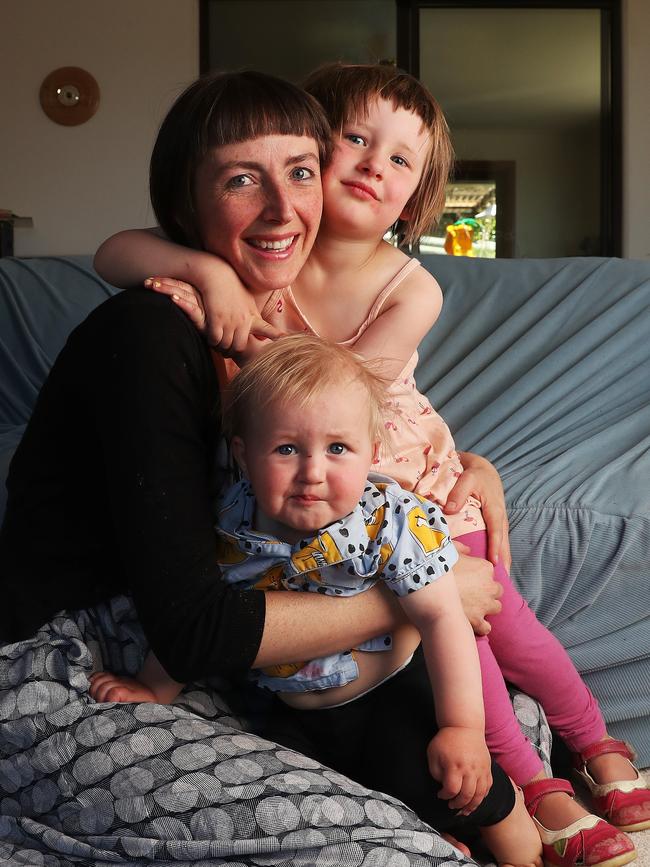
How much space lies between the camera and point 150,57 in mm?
6555

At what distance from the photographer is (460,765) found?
118 centimetres

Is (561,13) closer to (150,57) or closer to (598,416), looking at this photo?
(150,57)

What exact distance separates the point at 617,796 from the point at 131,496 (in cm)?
92

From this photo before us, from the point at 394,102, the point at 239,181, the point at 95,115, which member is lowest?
the point at 239,181

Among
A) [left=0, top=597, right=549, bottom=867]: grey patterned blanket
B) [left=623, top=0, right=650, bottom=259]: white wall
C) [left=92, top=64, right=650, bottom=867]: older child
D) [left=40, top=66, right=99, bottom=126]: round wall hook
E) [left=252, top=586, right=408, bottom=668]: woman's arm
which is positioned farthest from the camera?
[left=623, top=0, right=650, bottom=259]: white wall

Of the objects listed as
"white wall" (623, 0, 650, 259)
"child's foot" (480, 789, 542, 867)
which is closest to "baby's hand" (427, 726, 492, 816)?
"child's foot" (480, 789, 542, 867)

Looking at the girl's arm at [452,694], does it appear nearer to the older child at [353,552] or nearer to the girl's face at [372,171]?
the older child at [353,552]

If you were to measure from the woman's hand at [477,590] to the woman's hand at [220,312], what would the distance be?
1.29 ft

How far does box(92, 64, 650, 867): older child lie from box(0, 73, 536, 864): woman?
0.55 feet

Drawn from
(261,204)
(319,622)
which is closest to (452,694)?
(319,622)

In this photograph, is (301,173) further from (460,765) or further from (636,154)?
(636,154)

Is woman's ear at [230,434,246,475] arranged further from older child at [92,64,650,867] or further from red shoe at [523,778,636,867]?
red shoe at [523,778,636,867]

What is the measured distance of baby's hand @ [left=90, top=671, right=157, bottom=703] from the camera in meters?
1.21

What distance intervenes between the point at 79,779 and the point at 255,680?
268 millimetres
